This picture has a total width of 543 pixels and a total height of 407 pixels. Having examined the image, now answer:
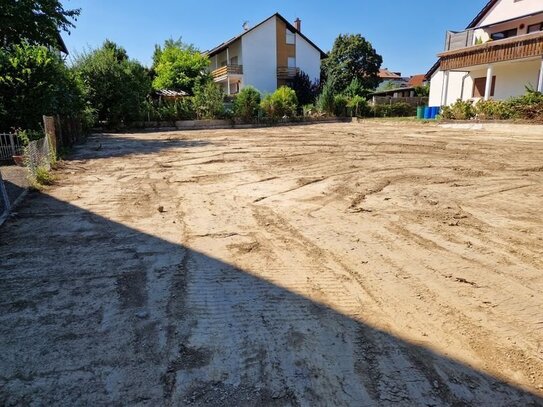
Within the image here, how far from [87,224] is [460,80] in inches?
1236

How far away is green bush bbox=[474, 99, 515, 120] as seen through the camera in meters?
20.2

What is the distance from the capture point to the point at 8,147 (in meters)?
11.5

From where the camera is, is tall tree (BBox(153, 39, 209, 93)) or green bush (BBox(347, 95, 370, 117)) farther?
tall tree (BBox(153, 39, 209, 93))

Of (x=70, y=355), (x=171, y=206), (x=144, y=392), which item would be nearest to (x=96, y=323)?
(x=70, y=355)

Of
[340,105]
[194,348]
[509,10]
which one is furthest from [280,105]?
[194,348]

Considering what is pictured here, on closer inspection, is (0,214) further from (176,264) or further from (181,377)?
(181,377)

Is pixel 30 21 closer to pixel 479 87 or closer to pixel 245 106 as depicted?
pixel 245 106

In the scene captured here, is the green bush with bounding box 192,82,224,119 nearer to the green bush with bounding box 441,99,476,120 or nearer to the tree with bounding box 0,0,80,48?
the tree with bounding box 0,0,80,48

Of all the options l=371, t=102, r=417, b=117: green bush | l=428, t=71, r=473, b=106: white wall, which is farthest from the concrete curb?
l=371, t=102, r=417, b=117: green bush

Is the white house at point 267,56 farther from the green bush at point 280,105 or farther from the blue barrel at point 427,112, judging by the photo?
the blue barrel at point 427,112

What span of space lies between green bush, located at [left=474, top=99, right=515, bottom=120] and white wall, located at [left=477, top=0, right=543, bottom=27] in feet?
30.5

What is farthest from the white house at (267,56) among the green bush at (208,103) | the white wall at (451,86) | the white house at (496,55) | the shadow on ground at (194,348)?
the shadow on ground at (194,348)

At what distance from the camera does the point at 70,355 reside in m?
2.55

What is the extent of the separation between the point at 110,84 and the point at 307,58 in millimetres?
27822
